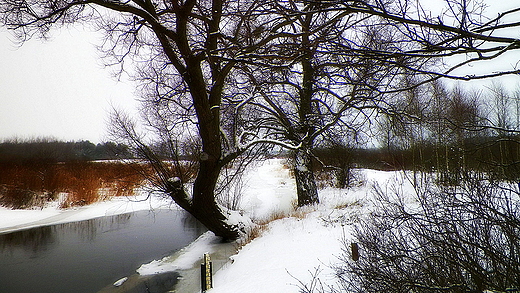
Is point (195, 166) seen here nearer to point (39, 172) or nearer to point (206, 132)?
point (206, 132)

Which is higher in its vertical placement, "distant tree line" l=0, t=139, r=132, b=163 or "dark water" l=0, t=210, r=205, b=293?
"distant tree line" l=0, t=139, r=132, b=163

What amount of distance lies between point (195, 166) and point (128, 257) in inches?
152

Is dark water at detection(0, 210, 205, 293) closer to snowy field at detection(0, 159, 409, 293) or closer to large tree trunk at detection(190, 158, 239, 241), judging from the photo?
snowy field at detection(0, 159, 409, 293)

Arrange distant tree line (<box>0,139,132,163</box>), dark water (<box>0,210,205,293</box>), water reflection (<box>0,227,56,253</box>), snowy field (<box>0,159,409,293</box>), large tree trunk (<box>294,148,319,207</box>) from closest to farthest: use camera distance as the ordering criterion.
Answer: snowy field (<box>0,159,409,293</box>)
dark water (<box>0,210,205,293</box>)
water reflection (<box>0,227,56,253</box>)
large tree trunk (<box>294,148,319,207</box>)
distant tree line (<box>0,139,132,163</box>)

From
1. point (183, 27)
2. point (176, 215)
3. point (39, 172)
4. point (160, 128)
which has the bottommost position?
point (176, 215)

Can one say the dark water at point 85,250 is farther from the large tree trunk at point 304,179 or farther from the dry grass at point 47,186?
the large tree trunk at point 304,179

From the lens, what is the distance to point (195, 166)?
11062 mm

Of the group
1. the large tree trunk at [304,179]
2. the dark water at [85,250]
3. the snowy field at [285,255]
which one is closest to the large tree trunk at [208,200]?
the snowy field at [285,255]

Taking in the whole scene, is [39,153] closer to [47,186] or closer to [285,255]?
[47,186]

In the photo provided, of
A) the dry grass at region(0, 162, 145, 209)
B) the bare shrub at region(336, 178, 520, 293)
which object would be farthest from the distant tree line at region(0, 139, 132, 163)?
the bare shrub at region(336, 178, 520, 293)

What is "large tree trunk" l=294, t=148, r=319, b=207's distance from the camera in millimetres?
11898

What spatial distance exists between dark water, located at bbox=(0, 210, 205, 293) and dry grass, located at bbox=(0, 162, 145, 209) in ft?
13.6

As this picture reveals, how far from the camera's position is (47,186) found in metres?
21.0

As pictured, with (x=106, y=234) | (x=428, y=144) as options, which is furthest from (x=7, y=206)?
(x=428, y=144)
